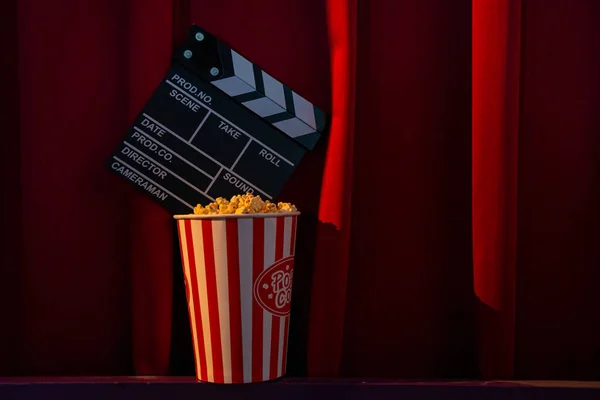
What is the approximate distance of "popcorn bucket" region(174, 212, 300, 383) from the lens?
0.94m

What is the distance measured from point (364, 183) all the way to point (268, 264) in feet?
1.15

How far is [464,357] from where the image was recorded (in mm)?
1156

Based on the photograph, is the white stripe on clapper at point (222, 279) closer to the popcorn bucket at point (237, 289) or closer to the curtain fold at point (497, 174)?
the popcorn bucket at point (237, 289)

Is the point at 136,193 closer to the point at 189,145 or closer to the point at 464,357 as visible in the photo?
the point at 189,145

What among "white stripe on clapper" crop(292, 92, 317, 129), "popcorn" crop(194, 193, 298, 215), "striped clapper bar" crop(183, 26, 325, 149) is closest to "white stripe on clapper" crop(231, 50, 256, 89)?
Result: "striped clapper bar" crop(183, 26, 325, 149)

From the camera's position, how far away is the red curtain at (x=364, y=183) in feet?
3.71

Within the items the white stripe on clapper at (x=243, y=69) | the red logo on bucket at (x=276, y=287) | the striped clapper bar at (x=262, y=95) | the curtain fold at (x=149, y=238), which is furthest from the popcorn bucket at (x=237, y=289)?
the white stripe on clapper at (x=243, y=69)

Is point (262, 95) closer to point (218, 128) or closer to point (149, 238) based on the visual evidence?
point (218, 128)

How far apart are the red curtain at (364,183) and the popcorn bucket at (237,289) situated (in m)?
0.15

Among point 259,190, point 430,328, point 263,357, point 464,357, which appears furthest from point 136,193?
point 464,357

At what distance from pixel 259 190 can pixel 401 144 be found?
37 cm

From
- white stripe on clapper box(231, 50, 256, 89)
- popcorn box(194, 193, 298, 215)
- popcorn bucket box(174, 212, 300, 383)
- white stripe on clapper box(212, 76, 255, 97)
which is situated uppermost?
white stripe on clapper box(231, 50, 256, 89)

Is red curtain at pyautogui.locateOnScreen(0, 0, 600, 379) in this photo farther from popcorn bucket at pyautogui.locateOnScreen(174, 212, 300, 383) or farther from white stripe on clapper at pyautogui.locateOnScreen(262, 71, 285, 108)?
popcorn bucket at pyautogui.locateOnScreen(174, 212, 300, 383)

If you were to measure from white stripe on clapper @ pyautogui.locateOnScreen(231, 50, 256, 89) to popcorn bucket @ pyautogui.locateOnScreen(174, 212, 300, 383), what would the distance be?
374 mm
